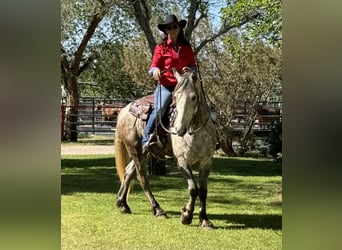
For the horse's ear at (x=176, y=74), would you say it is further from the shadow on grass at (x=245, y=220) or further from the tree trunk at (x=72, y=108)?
the shadow on grass at (x=245, y=220)

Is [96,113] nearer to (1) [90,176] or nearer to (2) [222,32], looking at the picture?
(1) [90,176]

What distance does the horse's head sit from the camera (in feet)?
11.0

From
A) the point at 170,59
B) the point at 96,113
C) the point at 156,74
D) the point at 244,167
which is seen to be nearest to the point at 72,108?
the point at 96,113

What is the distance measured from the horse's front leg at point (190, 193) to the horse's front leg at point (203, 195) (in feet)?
0.20

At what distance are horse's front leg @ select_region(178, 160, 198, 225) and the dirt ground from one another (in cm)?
64

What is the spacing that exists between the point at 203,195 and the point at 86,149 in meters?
0.96

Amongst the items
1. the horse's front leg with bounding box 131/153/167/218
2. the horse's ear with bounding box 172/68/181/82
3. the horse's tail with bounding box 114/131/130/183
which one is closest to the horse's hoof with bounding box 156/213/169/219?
the horse's front leg with bounding box 131/153/167/218

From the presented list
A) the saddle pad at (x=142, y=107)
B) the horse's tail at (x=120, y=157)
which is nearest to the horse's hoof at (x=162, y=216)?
the horse's tail at (x=120, y=157)

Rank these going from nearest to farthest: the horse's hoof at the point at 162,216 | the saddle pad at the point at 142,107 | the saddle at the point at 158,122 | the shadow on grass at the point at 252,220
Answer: the shadow on grass at the point at 252,220
the horse's hoof at the point at 162,216
the saddle at the point at 158,122
the saddle pad at the point at 142,107

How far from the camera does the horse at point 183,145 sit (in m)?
3.39
